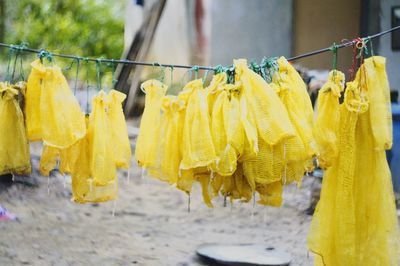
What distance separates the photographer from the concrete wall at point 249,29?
24.2 ft

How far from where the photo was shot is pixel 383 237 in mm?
2693

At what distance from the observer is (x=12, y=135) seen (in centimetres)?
289

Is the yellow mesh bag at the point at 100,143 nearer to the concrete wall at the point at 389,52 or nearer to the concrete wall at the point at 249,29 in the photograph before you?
the concrete wall at the point at 249,29

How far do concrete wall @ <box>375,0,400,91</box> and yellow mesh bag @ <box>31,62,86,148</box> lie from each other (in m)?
4.96

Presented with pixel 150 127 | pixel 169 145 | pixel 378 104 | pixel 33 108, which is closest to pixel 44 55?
pixel 33 108

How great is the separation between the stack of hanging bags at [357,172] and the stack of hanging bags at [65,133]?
3.34ft

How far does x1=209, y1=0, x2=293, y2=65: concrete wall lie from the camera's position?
7.38 metres

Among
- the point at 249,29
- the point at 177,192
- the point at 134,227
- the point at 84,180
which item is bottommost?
the point at 134,227

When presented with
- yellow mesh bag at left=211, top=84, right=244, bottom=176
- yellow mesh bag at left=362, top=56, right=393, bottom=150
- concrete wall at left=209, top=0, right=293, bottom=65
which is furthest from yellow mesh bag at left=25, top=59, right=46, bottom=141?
concrete wall at left=209, top=0, right=293, bottom=65

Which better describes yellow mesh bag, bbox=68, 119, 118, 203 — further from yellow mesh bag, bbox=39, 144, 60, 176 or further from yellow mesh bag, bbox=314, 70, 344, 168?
yellow mesh bag, bbox=314, 70, 344, 168

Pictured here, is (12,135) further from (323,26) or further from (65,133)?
(323,26)

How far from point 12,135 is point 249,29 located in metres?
5.38

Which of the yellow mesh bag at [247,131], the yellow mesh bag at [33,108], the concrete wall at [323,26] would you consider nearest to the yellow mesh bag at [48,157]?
the yellow mesh bag at [33,108]

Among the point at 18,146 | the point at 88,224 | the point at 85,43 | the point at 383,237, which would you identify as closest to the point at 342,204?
the point at 383,237
